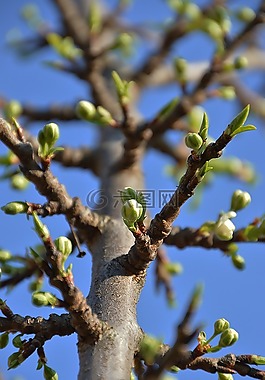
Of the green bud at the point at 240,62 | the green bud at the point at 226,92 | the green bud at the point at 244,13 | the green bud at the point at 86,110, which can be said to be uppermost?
the green bud at the point at 244,13

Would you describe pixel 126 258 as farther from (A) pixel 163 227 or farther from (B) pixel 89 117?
(B) pixel 89 117

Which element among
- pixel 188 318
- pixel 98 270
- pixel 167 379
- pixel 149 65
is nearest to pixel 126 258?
pixel 98 270

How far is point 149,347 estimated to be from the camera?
5.13 feet

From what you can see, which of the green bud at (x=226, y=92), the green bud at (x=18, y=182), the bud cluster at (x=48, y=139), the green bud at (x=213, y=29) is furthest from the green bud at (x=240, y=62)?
the bud cluster at (x=48, y=139)

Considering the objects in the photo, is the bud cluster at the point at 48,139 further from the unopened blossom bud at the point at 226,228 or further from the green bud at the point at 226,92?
the green bud at the point at 226,92

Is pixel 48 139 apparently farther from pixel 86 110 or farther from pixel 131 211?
pixel 86 110

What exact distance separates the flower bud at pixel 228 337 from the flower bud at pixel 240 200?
47 cm

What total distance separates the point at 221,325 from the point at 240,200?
17.8 inches

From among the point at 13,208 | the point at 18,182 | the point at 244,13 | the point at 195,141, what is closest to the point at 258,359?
the point at 195,141

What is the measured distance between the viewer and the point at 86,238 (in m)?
2.03

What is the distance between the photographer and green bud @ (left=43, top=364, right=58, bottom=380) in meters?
1.60

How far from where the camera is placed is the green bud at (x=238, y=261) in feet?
6.66

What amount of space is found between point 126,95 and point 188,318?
1.36 metres

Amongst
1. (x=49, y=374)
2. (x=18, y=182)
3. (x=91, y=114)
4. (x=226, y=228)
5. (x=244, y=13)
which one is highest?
(x=244, y=13)
